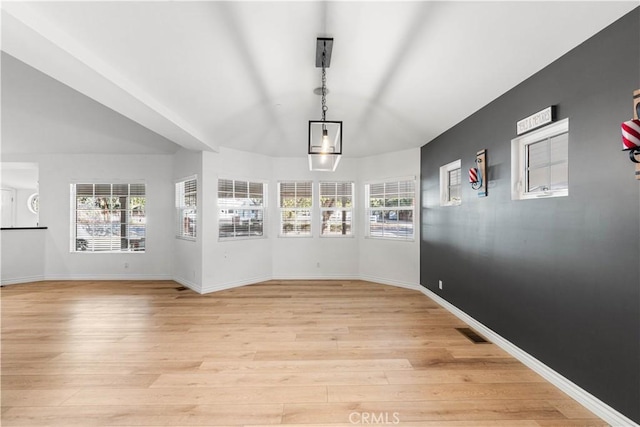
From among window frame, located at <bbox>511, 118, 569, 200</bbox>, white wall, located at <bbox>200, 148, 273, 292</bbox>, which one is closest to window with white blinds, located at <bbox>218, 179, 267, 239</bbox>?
white wall, located at <bbox>200, 148, 273, 292</bbox>

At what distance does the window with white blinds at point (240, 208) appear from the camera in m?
5.07

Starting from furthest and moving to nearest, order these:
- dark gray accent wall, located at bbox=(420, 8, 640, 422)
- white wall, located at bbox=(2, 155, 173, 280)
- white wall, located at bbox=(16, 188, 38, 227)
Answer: white wall, located at bbox=(16, 188, 38, 227)
white wall, located at bbox=(2, 155, 173, 280)
dark gray accent wall, located at bbox=(420, 8, 640, 422)

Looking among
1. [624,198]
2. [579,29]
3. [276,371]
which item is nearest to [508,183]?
[624,198]

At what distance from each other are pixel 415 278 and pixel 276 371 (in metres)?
3.36

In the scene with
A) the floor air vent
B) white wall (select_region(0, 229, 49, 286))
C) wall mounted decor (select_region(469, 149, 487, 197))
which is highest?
wall mounted decor (select_region(469, 149, 487, 197))

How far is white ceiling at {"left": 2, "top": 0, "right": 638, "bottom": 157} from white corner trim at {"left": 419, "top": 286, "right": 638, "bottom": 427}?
8.34 feet

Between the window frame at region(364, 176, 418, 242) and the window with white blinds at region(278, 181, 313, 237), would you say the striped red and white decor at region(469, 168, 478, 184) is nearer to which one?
the window frame at region(364, 176, 418, 242)

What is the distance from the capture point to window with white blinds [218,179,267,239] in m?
5.07

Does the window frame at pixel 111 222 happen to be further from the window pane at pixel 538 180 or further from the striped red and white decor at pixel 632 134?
the striped red and white decor at pixel 632 134

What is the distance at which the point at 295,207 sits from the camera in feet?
19.1

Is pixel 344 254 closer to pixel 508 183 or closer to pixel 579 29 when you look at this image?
pixel 508 183

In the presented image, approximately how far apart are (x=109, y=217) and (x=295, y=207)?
3.91 meters

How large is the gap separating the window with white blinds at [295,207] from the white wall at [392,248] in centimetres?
121

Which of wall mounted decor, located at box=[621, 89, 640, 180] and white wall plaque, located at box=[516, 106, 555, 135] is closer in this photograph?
wall mounted decor, located at box=[621, 89, 640, 180]
